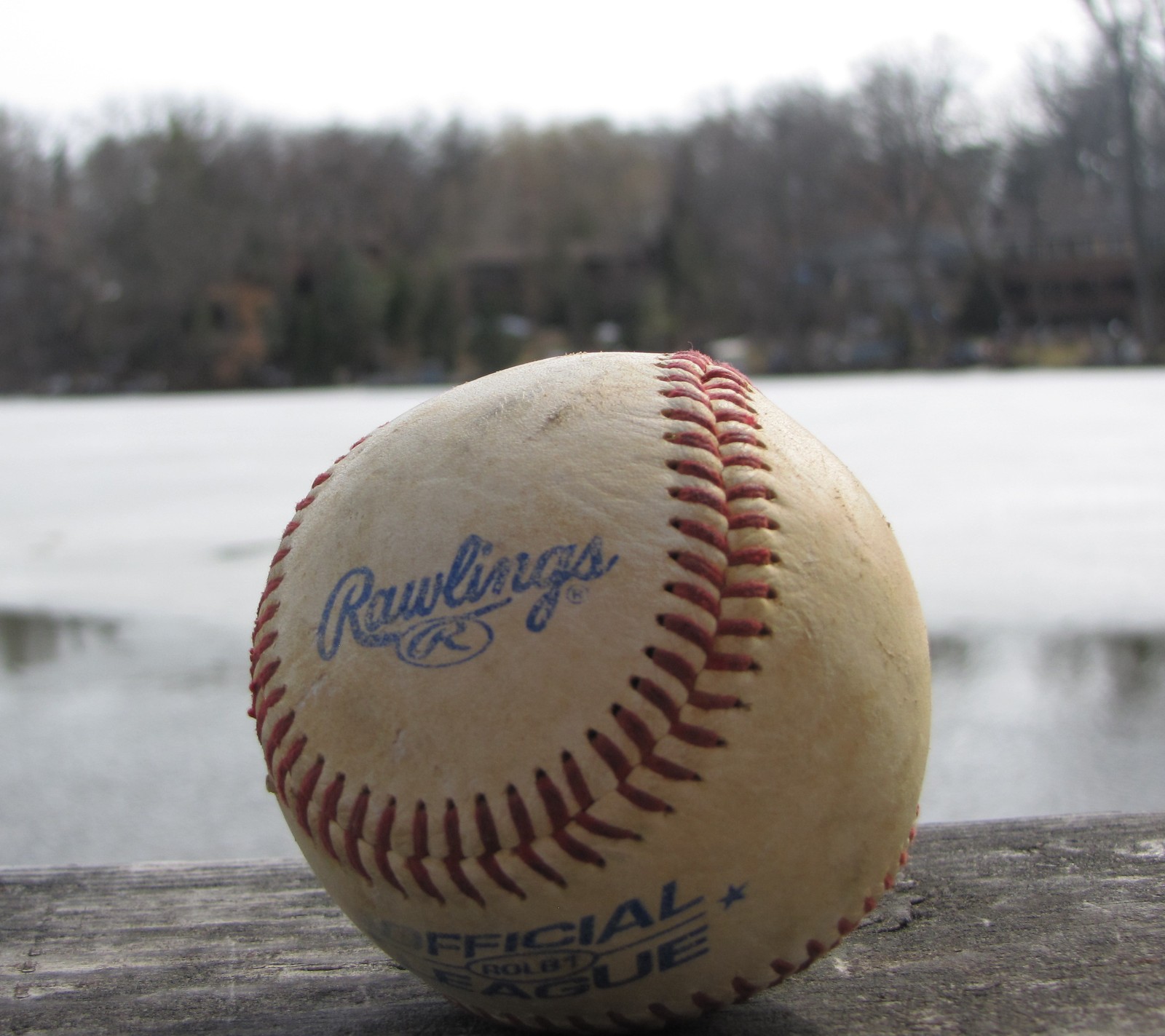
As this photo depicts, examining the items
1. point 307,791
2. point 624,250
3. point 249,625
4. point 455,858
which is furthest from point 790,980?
point 624,250

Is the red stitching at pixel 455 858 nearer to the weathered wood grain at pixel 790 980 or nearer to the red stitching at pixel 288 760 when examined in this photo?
the red stitching at pixel 288 760

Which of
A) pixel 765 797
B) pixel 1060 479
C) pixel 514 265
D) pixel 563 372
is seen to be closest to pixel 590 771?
pixel 765 797

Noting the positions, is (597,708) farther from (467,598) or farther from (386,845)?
(386,845)

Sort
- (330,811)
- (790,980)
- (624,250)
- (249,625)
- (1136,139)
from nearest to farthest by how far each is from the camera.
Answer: (330,811) < (790,980) < (249,625) < (1136,139) < (624,250)

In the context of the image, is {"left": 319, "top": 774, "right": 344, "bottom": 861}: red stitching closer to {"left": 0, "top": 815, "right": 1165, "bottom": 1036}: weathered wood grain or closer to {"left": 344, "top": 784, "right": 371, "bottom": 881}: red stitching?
{"left": 344, "top": 784, "right": 371, "bottom": 881}: red stitching

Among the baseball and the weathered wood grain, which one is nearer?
the baseball

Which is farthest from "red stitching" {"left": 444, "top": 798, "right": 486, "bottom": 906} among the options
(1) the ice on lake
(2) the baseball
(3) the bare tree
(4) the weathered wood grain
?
(3) the bare tree

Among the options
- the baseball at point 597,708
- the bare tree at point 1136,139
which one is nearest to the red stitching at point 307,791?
the baseball at point 597,708

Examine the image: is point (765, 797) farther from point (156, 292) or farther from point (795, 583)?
point (156, 292)
